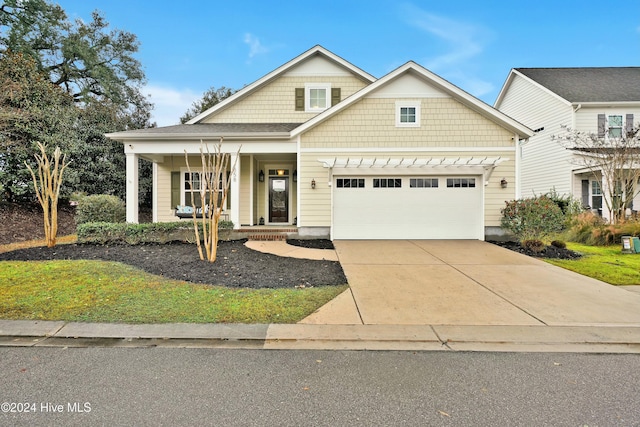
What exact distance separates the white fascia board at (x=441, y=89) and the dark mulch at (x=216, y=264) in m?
4.82

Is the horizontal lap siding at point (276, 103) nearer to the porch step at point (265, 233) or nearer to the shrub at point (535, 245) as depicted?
the porch step at point (265, 233)

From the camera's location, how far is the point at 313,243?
9914 millimetres

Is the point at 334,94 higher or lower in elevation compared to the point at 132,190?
higher

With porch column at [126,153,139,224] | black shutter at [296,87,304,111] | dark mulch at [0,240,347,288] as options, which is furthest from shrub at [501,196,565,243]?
porch column at [126,153,139,224]

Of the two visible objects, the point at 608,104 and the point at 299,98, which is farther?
the point at 608,104

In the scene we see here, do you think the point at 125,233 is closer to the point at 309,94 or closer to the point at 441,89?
the point at 309,94

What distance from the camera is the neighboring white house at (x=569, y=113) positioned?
49.8ft

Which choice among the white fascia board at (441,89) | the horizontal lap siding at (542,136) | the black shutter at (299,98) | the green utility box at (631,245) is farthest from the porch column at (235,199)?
the horizontal lap siding at (542,136)

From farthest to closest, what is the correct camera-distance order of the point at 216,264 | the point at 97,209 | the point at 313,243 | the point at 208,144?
the point at 208,144
the point at 313,243
the point at 97,209
the point at 216,264

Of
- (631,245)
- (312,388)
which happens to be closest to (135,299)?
(312,388)

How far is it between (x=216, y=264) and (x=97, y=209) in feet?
18.5

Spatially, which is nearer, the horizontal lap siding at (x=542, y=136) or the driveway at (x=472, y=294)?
the driveway at (x=472, y=294)

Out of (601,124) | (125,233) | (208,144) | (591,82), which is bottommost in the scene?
(125,233)

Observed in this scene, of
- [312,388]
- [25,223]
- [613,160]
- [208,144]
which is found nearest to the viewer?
[312,388]
